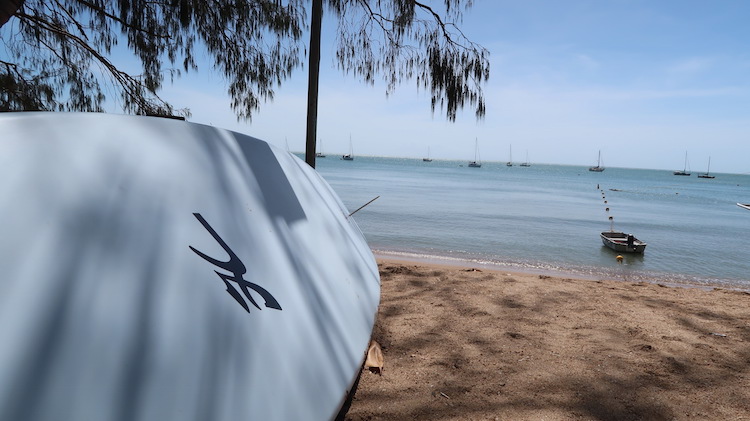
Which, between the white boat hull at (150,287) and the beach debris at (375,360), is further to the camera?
the beach debris at (375,360)

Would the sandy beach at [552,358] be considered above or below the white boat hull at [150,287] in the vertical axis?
below

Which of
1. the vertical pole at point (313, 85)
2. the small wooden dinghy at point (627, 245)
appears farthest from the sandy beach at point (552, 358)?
the small wooden dinghy at point (627, 245)

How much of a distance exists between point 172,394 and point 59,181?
0.58m

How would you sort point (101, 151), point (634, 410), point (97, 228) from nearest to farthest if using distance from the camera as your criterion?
point (97, 228) < point (101, 151) < point (634, 410)

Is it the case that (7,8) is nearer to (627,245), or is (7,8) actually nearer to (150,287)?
(150,287)

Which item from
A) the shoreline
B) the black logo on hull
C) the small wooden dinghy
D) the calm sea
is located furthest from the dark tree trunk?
the small wooden dinghy

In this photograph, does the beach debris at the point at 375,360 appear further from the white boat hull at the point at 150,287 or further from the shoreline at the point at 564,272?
the shoreline at the point at 564,272

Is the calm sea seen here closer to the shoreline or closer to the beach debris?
the shoreline

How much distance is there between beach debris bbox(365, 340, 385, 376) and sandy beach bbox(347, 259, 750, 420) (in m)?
0.04

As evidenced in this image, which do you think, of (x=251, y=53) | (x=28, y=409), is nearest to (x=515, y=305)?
(x=28, y=409)

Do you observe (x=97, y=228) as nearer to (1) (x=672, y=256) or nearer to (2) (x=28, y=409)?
(2) (x=28, y=409)

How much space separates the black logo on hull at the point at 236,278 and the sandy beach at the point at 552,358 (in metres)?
0.97

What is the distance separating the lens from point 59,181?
0.99 metres

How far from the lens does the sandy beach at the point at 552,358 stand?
206 centimetres
